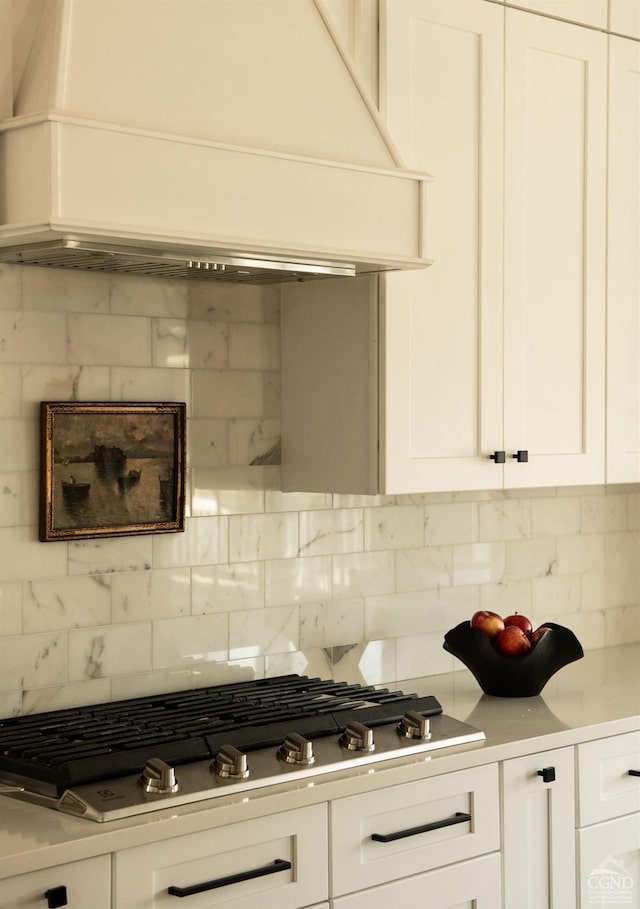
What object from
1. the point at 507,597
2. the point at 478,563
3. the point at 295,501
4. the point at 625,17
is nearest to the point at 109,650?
the point at 295,501

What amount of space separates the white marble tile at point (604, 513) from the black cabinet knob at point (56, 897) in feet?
7.12

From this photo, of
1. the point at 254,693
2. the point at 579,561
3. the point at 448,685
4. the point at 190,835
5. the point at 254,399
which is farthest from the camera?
the point at 579,561

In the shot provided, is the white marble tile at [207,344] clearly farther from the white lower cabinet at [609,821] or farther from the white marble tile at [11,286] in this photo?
the white lower cabinet at [609,821]

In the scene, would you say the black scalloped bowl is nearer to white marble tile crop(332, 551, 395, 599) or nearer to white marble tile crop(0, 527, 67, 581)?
white marble tile crop(332, 551, 395, 599)

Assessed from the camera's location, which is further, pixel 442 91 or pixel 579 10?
pixel 579 10

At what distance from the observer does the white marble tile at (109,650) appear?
8.36ft

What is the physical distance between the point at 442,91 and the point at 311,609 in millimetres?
1285

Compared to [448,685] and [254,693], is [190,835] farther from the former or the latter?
[448,685]

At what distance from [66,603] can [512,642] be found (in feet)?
3.56

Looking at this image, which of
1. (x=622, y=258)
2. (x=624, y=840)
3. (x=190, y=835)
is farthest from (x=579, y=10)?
(x=190, y=835)

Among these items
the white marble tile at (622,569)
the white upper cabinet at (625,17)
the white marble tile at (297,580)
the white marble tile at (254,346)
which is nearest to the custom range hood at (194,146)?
the white marble tile at (254,346)

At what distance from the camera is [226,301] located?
2779 mm

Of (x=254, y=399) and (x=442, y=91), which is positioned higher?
(x=442, y=91)

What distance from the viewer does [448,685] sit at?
3.04 m
